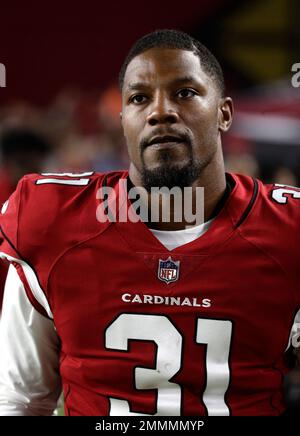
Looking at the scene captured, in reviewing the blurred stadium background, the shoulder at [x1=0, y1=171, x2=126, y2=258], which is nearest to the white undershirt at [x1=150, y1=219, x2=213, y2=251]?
the shoulder at [x1=0, y1=171, x2=126, y2=258]

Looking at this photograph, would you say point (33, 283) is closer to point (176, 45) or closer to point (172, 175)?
point (172, 175)

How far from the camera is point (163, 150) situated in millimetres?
1193

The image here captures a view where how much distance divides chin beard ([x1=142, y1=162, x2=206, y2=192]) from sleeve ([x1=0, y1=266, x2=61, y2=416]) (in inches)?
11.1

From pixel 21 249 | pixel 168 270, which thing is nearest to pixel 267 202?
pixel 168 270

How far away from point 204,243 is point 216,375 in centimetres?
22

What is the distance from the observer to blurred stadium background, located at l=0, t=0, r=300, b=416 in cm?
464

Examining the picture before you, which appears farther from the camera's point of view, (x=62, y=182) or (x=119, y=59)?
(x=119, y=59)

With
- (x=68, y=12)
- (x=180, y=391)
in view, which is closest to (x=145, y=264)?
(x=180, y=391)

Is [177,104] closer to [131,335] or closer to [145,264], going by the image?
[145,264]

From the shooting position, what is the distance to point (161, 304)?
1214mm

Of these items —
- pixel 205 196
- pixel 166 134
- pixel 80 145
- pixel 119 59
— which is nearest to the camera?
pixel 166 134

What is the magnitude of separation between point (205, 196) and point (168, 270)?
0.15 m

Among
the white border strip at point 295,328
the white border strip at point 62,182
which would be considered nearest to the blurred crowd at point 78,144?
the white border strip at point 62,182

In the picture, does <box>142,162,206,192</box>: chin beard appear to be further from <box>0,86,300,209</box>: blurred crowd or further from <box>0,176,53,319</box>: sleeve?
<box>0,86,300,209</box>: blurred crowd
